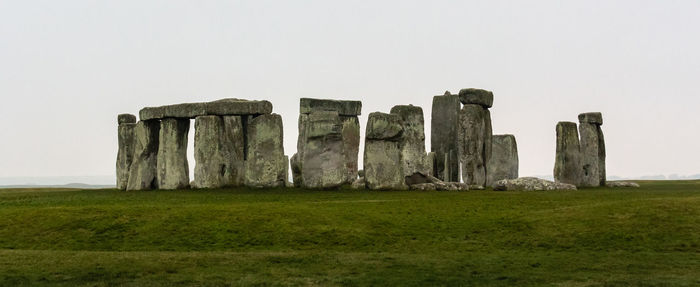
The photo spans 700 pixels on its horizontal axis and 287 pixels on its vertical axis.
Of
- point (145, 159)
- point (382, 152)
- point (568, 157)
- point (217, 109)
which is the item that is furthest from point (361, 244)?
point (568, 157)

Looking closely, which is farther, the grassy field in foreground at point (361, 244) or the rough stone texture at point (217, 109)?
the rough stone texture at point (217, 109)

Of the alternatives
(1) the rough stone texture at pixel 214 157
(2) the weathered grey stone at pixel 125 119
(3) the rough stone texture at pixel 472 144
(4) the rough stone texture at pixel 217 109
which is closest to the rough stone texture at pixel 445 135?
(3) the rough stone texture at pixel 472 144

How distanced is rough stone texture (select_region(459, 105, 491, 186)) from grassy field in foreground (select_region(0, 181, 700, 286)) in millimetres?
9707

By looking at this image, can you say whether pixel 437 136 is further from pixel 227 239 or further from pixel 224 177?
pixel 227 239

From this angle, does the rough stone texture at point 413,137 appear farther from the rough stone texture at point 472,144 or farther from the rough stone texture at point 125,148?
the rough stone texture at point 125,148

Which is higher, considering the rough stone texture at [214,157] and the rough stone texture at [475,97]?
the rough stone texture at [475,97]

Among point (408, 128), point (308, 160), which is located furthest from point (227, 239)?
point (408, 128)

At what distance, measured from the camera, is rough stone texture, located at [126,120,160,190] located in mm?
28938

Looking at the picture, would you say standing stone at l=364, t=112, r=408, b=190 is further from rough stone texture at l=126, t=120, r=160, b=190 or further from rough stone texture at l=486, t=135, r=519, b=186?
rough stone texture at l=486, t=135, r=519, b=186

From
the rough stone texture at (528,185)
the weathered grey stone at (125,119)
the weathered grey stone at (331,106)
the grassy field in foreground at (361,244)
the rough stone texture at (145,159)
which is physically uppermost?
the weathered grey stone at (331,106)

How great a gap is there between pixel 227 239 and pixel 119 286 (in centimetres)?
399

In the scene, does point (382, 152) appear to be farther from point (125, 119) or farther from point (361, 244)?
point (125, 119)

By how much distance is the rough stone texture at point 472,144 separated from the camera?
2997cm

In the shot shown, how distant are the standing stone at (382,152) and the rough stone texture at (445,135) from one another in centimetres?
633
